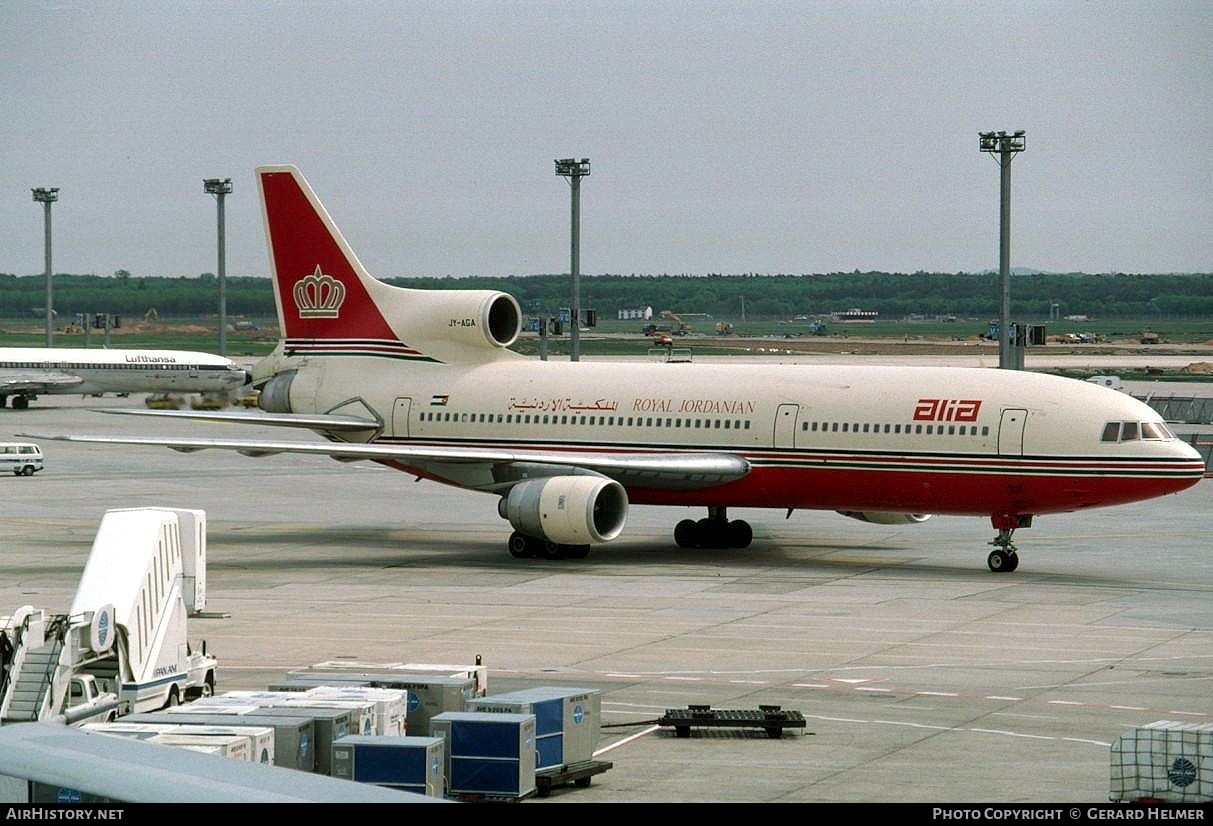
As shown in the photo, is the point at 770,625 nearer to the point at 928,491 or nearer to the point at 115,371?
the point at 928,491

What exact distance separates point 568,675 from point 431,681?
6.23m

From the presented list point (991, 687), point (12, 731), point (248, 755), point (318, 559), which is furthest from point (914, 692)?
point (318, 559)

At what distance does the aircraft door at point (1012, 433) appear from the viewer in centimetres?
4325

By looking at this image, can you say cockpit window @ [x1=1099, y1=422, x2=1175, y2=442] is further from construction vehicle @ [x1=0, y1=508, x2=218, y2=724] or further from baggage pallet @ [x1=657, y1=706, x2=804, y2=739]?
construction vehicle @ [x1=0, y1=508, x2=218, y2=724]

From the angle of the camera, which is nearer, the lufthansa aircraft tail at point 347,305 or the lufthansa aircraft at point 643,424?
the lufthansa aircraft at point 643,424

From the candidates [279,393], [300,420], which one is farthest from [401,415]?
[279,393]

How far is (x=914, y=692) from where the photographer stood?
29500mm

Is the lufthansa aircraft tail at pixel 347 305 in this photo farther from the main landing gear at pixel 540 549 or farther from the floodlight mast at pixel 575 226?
the floodlight mast at pixel 575 226

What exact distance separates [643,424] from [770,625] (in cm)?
1244

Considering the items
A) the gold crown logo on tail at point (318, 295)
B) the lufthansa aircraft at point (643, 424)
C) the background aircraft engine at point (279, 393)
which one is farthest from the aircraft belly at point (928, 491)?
the background aircraft engine at point (279, 393)

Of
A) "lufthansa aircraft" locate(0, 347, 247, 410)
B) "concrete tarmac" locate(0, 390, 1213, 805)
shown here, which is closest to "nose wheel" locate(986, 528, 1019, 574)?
"concrete tarmac" locate(0, 390, 1213, 805)

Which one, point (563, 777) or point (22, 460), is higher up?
point (22, 460)

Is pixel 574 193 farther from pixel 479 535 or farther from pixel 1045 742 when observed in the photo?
pixel 1045 742

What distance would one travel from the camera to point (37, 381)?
11612cm
